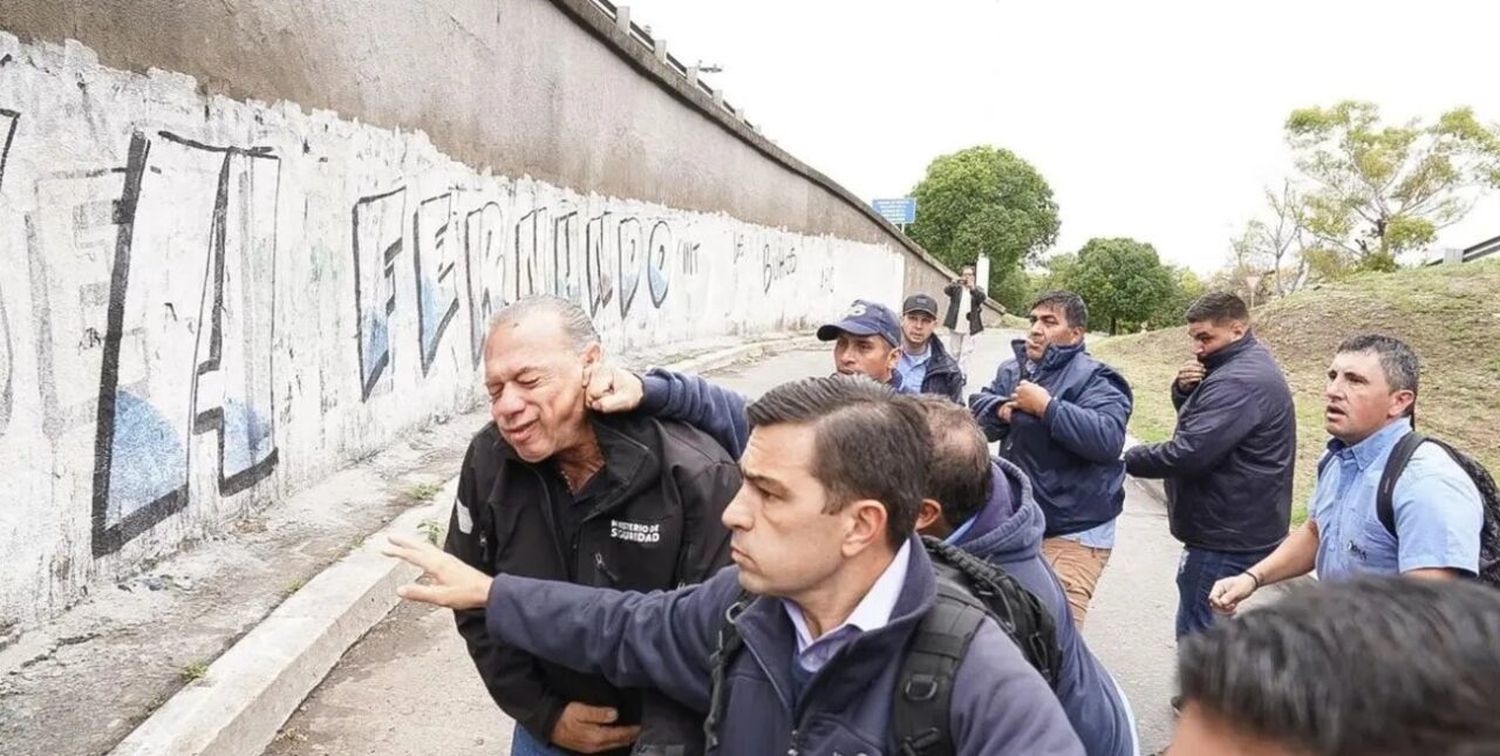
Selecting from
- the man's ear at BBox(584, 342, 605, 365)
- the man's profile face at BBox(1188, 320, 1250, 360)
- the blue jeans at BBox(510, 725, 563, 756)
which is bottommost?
the blue jeans at BBox(510, 725, 563, 756)

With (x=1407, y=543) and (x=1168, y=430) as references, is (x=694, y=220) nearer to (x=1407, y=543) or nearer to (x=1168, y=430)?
(x=1168, y=430)

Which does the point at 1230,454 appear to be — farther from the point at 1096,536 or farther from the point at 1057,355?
the point at 1057,355

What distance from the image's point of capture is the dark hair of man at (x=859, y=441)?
63.5 inches

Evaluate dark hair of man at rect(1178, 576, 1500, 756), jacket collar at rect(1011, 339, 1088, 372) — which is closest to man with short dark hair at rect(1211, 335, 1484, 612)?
jacket collar at rect(1011, 339, 1088, 372)

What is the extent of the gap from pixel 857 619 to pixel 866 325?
8.42ft

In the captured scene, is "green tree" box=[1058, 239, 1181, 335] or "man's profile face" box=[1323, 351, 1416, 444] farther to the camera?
"green tree" box=[1058, 239, 1181, 335]

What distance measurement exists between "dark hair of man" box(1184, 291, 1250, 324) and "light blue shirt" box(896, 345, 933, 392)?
1448 mm

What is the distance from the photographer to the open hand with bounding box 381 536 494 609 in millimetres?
1890

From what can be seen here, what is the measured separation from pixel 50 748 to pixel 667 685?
2.27m

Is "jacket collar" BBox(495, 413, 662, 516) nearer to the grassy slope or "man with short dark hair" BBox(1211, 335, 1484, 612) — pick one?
"man with short dark hair" BBox(1211, 335, 1484, 612)

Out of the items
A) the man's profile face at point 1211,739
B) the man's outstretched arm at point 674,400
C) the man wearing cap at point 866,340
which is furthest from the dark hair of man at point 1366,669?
the man wearing cap at point 866,340

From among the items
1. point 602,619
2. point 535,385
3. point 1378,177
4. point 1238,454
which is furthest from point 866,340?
point 1378,177

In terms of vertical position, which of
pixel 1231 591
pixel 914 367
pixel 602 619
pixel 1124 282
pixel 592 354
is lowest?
pixel 1231 591

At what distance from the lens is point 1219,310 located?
402 cm
